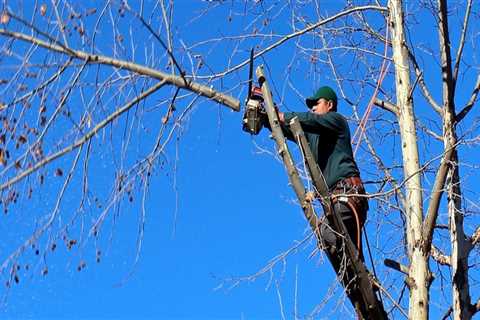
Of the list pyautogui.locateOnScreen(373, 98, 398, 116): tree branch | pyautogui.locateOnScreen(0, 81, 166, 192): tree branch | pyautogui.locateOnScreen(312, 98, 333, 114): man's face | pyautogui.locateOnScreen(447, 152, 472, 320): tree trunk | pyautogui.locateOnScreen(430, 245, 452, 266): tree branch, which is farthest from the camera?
pyautogui.locateOnScreen(373, 98, 398, 116): tree branch

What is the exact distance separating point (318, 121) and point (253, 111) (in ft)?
1.48

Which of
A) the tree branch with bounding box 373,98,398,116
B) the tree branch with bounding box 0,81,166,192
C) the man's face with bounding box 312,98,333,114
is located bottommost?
the tree branch with bounding box 0,81,166,192

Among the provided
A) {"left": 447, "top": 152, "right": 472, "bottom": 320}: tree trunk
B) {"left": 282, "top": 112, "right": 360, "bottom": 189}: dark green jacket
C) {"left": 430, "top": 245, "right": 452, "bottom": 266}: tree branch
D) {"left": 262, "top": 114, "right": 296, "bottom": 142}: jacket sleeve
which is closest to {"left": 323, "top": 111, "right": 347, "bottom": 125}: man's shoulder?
{"left": 282, "top": 112, "right": 360, "bottom": 189}: dark green jacket

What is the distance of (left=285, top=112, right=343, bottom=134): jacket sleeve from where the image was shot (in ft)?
19.0

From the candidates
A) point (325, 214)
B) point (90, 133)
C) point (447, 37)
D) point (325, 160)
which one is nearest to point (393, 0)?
point (447, 37)

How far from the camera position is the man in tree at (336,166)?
574 cm

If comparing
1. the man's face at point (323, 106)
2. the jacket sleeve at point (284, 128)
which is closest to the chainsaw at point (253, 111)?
the jacket sleeve at point (284, 128)

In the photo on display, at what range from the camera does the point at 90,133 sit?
5137mm

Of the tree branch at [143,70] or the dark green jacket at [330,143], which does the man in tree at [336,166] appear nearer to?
the dark green jacket at [330,143]

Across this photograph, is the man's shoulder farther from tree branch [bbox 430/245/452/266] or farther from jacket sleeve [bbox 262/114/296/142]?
tree branch [bbox 430/245/452/266]

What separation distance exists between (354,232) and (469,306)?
4.27ft

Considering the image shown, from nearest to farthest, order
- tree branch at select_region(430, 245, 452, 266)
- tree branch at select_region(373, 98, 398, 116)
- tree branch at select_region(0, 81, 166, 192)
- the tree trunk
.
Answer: tree branch at select_region(0, 81, 166, 192) → the tree trunk → tree branch at select_region(430, 245, 452, 266) → tree branch at select_region(373, 98, 398, 116)

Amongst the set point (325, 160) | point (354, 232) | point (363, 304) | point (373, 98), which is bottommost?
point (363, 304)

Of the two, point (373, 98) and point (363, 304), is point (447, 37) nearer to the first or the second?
point (373, 98)
